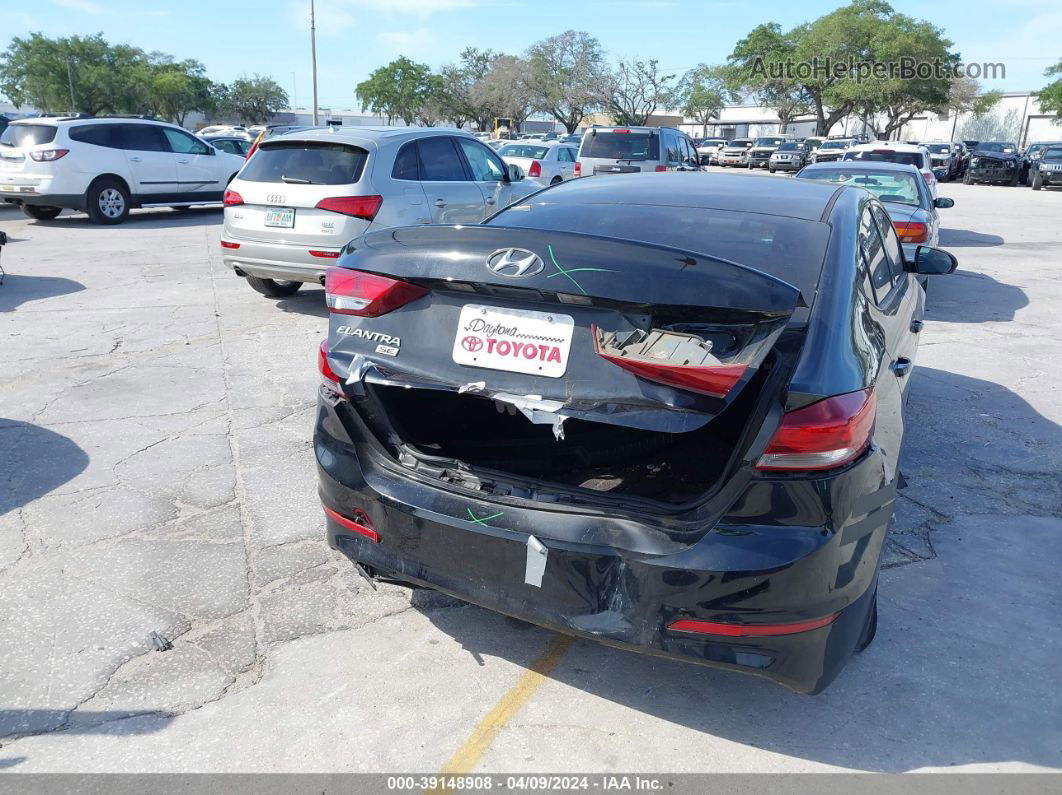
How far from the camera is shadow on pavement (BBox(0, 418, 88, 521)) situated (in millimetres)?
4332

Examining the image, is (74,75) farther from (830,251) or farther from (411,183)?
(830,251)

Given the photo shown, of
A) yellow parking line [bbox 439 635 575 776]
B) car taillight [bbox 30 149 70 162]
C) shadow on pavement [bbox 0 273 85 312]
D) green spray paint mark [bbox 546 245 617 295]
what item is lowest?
yellow parking line [bbox 439 635 575 776]

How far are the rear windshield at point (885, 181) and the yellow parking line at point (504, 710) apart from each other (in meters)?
8.40

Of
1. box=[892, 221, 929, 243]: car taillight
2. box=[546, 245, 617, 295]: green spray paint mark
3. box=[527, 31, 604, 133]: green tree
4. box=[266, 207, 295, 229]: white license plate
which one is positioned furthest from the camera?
box=[527, 31, 604, 133]: green tree

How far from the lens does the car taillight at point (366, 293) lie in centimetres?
278

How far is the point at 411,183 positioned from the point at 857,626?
6.74 meters

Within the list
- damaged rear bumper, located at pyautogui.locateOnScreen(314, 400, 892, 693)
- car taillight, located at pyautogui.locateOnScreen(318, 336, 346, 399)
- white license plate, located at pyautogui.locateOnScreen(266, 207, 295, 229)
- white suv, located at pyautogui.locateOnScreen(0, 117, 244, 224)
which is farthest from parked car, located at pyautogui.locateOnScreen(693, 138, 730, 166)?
damaged rear bumper, located at pyautogui.locateOnScreen(314, 400, 892, 693)

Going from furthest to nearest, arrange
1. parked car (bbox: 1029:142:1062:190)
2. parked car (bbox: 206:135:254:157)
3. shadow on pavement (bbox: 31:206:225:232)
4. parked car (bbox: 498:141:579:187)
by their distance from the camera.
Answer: parked car (bbox: 1029:142:1062:190)
parked car (bbox: 206:135:254:157)
parked car (bbox: 498:141:579:187)
shadow on pavement (bbox: 31:206:225:232)

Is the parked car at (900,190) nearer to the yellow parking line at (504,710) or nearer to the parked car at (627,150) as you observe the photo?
the parked car at (627,150)

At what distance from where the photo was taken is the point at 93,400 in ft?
18.8

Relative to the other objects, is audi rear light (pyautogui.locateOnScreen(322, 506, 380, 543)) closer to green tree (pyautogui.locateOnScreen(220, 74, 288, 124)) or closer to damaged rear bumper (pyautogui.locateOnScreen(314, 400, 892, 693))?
damaged rear bumper (pyautogui.locateOnScreen(314, 400, 892, 693))

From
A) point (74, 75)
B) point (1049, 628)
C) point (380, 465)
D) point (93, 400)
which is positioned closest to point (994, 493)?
point (1049, 628)

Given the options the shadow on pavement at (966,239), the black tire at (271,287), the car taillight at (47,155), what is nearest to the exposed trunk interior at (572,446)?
the black tire at (271,287)

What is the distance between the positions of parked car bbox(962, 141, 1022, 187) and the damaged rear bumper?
1470 inches
